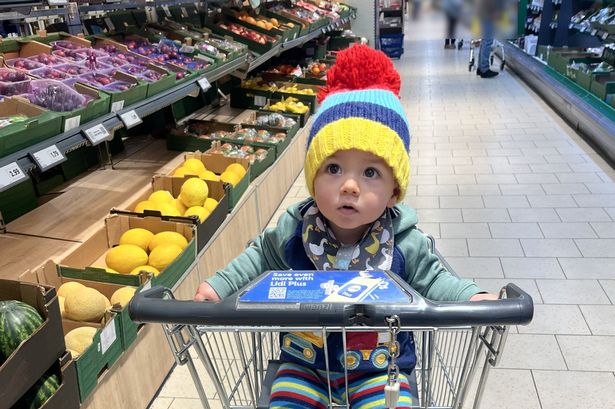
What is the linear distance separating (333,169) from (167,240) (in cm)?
126

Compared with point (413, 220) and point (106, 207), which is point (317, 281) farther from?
point (106, 207)

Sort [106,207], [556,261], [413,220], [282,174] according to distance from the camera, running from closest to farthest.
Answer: [413,220] < [106,207] < [556,261] < [282,174]

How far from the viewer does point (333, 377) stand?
1.37 m

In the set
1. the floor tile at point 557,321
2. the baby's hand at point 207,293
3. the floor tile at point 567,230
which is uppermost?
the baby's hand at point 207,293

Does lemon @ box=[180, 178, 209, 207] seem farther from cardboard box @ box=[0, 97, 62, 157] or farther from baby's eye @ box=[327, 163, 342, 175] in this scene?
baby's eye @ box=[327, 163, 342, 175]

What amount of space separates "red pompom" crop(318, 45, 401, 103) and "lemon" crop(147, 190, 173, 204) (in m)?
1.54

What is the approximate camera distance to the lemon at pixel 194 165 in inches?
125

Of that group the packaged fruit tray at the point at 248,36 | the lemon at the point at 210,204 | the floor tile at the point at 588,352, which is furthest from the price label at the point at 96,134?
the packaged fruit tray at the point at 248,36

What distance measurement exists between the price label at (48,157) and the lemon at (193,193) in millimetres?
923

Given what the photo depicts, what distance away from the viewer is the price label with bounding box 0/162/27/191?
160 cm

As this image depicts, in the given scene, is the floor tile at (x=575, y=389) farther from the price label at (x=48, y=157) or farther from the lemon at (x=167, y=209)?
the price label at (x=48, y=157)

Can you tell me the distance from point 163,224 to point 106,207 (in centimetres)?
46

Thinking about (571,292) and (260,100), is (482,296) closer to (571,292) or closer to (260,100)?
(571,292)

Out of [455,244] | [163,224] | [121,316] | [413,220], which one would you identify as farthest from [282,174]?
[413,220]
